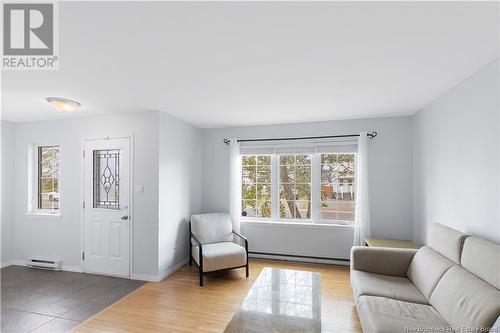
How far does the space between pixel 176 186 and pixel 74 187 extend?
157cm

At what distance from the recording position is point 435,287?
80.3 inches

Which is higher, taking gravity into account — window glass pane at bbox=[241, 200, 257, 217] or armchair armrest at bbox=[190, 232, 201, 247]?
window glass pane at bbox=[241, 200, 257, 217]

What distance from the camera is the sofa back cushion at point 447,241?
2074 mm

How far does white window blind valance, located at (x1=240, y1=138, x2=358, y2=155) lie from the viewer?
158 inches

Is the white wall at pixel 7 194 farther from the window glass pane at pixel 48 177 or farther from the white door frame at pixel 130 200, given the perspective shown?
the white door frame at pixel 130 200

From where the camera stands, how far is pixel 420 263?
7.86 ft

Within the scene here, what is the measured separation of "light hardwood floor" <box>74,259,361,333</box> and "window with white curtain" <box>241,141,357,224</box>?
1.01 meters

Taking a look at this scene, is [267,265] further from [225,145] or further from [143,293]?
[225,145]

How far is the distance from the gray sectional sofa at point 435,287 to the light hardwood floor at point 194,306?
1.50 ft

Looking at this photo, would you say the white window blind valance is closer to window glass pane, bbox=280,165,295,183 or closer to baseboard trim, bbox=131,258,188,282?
window glass pane, bbox=280,165,295,183

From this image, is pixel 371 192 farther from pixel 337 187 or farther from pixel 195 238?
pixel 195 238

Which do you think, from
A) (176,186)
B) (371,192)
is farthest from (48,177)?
(371,192)

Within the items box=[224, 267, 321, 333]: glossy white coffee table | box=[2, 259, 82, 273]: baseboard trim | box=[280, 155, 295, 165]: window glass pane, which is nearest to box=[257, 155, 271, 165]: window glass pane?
box=[280, 155, 295, 165]: window glass pane

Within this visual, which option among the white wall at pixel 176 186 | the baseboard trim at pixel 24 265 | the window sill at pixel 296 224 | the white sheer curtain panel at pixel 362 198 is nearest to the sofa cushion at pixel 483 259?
the white sheer curtain panel at pixel 362 198
